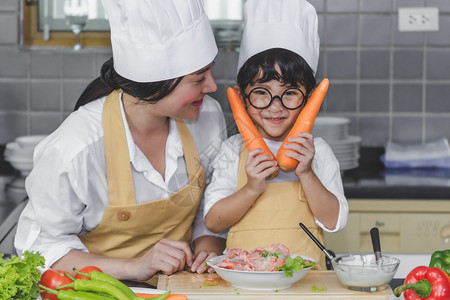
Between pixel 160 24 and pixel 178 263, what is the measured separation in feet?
1.88

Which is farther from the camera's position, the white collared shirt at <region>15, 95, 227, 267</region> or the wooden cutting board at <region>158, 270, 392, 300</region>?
the white collared shirt at <region>15, 95, 227, 267</region>

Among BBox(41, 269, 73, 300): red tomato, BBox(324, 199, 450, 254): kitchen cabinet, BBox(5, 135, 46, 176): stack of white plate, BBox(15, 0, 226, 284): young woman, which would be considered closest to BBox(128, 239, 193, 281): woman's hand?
BBox(15, 0, 226, 284): young woman

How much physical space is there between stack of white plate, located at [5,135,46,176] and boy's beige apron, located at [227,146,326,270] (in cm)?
130

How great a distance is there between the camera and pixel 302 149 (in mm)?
1852

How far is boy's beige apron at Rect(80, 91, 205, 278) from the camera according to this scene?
194 centimetres

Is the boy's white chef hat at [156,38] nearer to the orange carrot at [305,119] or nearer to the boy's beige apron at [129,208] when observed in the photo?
the boy's beige apron at [129,208]

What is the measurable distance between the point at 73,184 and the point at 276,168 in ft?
1.67

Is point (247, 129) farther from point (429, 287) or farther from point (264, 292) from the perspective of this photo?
point (429, 287)

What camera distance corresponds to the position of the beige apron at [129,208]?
1937 mm

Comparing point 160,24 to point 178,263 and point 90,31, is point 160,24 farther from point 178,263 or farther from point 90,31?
point 90,31

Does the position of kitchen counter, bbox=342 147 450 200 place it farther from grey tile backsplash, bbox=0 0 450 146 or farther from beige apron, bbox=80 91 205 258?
beige apron, bbox=80 91 205 258

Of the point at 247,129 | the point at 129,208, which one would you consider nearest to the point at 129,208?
the point at 129,208

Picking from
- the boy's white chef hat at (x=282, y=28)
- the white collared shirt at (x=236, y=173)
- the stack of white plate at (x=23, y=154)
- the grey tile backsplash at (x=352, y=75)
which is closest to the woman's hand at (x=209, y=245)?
the white collared shirt at (x=236, y=173)

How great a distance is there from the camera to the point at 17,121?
3393 millimetres
